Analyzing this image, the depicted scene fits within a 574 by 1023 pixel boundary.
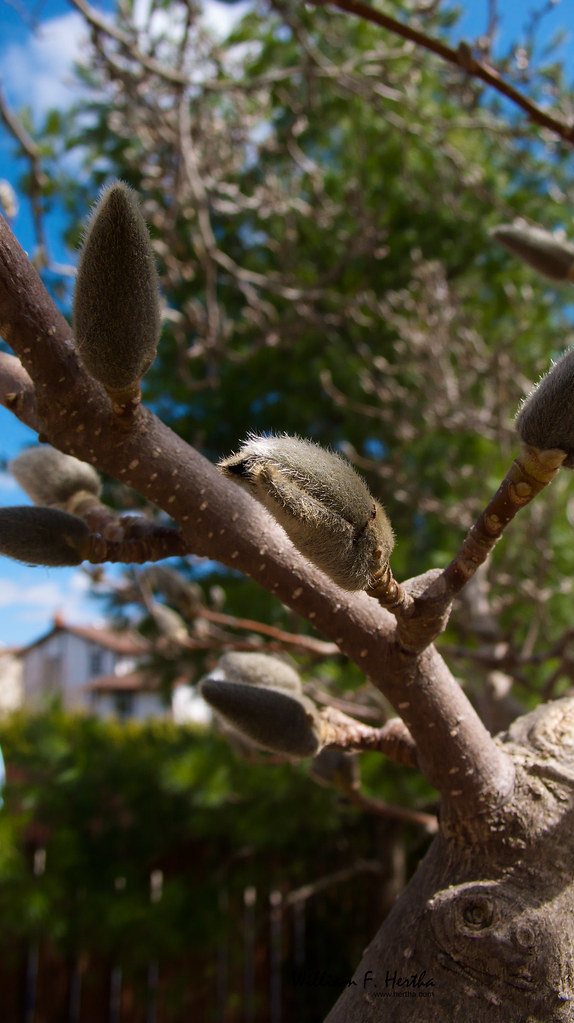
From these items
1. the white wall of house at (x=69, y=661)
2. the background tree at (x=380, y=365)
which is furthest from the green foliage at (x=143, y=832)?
the white wall of house at (x=69, y=661)

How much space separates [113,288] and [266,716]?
516 millimetres

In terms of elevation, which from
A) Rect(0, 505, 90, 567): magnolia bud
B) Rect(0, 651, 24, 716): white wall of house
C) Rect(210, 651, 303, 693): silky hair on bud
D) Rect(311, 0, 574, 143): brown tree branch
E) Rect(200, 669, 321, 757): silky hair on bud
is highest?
Rect(311, 0, 574, 143): brown tree branch

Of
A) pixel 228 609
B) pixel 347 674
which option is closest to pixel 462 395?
pixel 347 674

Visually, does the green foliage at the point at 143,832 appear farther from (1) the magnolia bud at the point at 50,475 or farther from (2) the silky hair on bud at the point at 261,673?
(1) the magnolia bud at the point at 50,475

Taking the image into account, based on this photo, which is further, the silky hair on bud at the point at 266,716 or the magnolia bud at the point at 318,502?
the silky hair on bud at the point at 266,716

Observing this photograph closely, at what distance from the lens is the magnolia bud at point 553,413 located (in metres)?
0.58

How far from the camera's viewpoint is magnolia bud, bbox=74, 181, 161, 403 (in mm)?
614

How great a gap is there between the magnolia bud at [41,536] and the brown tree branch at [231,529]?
3.2 inches

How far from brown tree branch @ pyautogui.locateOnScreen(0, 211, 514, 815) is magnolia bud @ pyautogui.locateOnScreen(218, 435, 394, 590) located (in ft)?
0.54

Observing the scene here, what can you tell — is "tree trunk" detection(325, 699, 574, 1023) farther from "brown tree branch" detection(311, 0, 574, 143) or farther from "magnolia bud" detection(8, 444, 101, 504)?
"brown tree branch" detection(311, 0, 574, 143)

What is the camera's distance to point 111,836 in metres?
4.16

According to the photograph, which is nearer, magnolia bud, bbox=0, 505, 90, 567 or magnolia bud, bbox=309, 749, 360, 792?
magnolia bud, bbox=0, 505, 90, 567

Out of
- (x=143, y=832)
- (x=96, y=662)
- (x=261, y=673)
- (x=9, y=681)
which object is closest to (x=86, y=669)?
(x=96, y=662)

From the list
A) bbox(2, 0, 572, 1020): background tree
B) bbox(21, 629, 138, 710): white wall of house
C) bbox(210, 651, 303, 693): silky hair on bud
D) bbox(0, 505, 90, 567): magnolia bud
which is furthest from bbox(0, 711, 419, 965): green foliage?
bbox(21, 629, 138, 710): white wall of house
